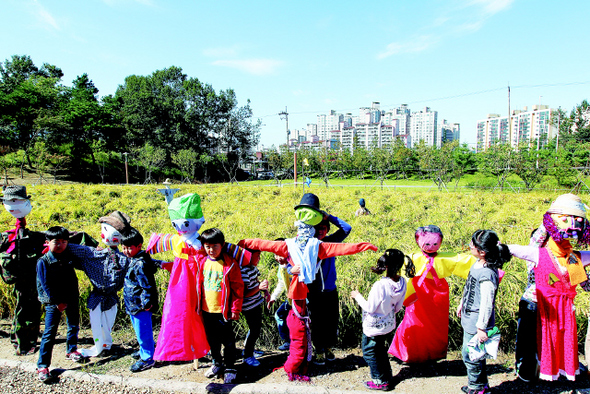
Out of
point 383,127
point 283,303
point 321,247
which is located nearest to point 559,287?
point 321,247

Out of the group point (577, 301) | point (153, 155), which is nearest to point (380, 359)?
point (577, 301)

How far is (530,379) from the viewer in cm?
260

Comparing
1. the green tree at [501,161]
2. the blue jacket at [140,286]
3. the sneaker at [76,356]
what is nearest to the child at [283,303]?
the blue jacket at [140,286]

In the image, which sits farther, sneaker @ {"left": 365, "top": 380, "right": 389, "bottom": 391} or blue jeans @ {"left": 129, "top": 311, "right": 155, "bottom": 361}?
blue jeans @ {"left": 129, "top": 311, "right": 155, "bottom": 361}

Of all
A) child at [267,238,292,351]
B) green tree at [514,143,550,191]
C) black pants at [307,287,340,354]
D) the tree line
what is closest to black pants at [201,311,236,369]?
child at [267,238,292,351]

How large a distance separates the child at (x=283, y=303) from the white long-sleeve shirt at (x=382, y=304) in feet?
1.83

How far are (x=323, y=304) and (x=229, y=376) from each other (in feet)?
2.87

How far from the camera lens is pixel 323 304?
2.89 metres

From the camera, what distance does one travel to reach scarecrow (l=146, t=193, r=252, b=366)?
2.72 metres

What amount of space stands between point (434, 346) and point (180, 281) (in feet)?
6.55

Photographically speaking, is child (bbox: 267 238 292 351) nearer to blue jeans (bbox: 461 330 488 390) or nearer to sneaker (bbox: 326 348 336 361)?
sneaker (bbox: 326 348 336 361)

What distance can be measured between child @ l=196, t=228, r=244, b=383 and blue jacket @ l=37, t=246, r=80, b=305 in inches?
47.5

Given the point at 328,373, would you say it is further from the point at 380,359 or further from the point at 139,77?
the point at 139,77

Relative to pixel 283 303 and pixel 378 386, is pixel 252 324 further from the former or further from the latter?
pixel 378 386
